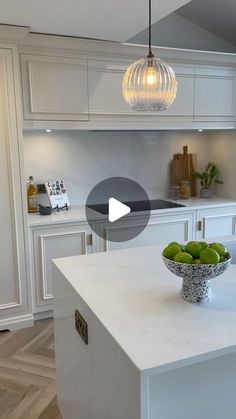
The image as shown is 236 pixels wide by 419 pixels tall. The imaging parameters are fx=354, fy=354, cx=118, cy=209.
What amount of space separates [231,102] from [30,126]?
193cm

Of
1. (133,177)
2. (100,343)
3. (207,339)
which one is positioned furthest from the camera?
(133,177)

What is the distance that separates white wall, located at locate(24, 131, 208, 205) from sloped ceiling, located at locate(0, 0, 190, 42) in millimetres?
933

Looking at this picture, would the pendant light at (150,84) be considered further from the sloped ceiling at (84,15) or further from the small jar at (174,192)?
the small jar at (174,192)

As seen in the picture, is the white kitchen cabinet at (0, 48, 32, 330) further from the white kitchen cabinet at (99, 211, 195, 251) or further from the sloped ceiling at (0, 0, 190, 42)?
the white kitchen cabinet at (99, 211, 195, 251)

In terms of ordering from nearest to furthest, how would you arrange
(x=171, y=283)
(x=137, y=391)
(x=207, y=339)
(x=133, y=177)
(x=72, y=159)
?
(x=137, y=391) < (x=207, y=339) < (x=171, y=283) < (x=72, y=159) < (x=133, y=177)

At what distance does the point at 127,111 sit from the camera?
2.95 meters

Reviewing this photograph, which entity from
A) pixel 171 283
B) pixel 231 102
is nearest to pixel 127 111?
pixel 231 102

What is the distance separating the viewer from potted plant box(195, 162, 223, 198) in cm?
371

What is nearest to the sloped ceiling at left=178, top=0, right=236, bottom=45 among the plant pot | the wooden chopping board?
the wooden chopping board

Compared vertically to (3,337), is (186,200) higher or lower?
higher

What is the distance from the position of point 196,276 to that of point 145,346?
0.31 metres

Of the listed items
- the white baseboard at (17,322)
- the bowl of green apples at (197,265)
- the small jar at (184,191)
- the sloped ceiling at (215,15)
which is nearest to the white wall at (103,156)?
the small jar at (184,191)

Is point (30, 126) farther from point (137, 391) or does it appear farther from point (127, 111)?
point (137, 391)

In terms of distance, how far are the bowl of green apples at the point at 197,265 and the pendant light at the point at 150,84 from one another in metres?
0.70
